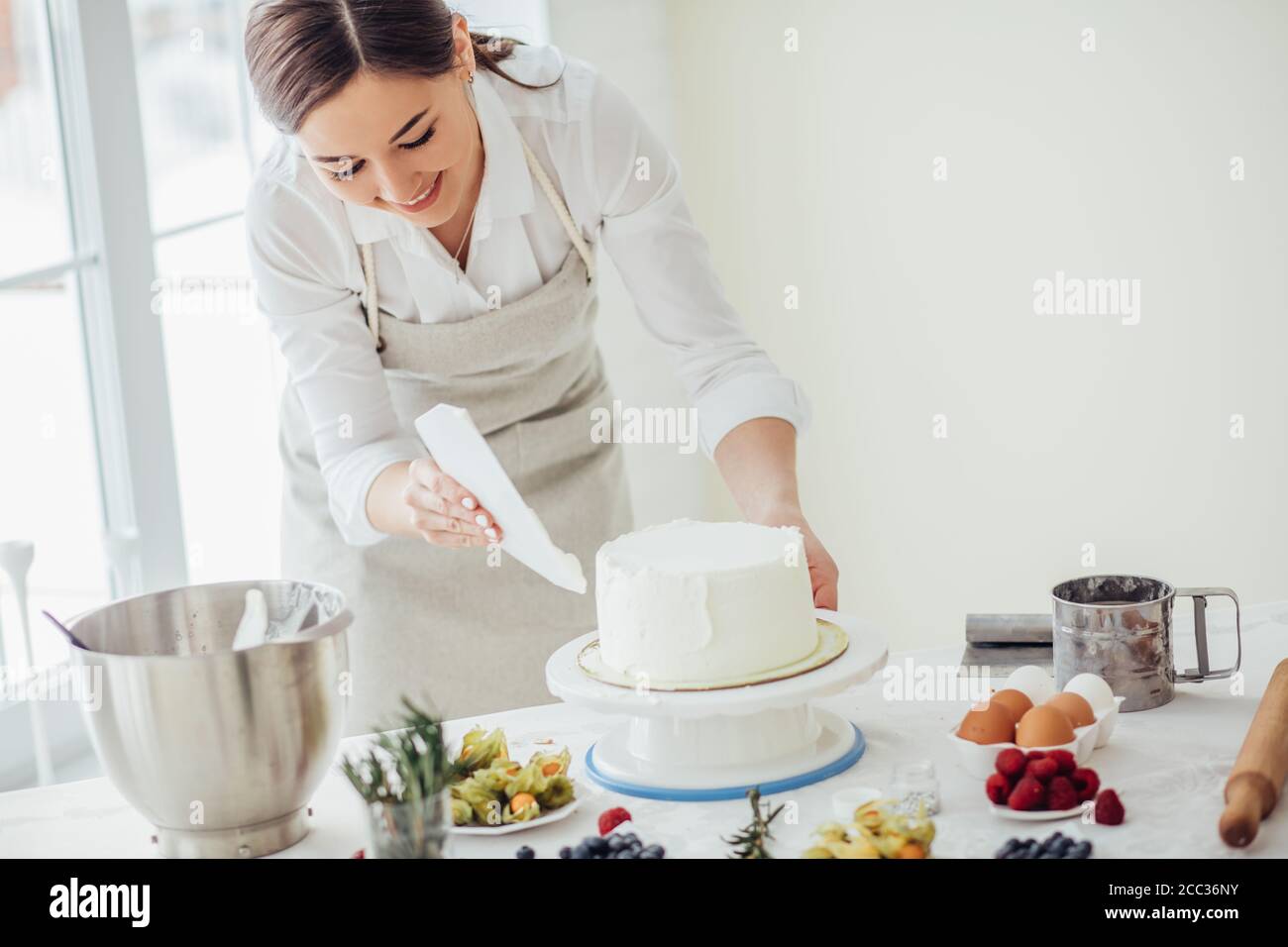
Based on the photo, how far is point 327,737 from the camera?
1.24 m

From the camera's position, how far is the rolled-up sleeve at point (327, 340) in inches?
72.6

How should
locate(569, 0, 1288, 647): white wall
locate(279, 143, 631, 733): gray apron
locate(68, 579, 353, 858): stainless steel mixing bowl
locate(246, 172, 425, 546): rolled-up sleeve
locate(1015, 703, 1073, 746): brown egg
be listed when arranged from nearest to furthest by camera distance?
locate(68, 579, 353, 858): stainless steel mixing bowl < locate(1015, 703, 1073, 746): brown egg < locate(246, 172, 425, 546): rolled-up sleeve < locate(279, 143, 631, 733): gray apron < locate(569, 0, 1288, 647): white wall

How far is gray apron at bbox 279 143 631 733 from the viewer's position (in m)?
2.06

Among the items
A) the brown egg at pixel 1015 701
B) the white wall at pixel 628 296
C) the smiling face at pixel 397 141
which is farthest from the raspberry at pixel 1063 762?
the white wall at pixel 628 296

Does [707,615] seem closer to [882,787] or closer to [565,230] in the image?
[882,787]

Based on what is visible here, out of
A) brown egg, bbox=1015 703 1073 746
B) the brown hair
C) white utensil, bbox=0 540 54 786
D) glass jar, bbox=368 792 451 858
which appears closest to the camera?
glass jar, bbox=368 792 451 858

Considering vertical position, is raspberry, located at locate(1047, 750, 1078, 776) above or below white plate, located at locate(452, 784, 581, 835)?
above

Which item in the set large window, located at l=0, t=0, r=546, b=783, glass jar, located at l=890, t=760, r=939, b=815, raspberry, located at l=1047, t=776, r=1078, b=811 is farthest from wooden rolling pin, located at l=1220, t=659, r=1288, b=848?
large window, located at l=0, t=0, r=546, b=783

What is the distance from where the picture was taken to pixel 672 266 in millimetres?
1889

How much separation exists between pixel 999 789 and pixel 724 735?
0.26 metres

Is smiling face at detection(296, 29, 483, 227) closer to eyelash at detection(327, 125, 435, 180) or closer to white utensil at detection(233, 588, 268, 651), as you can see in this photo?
eyelash at detection(327, 125, 435, 180)

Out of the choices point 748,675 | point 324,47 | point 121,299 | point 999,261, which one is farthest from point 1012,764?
point 999,261

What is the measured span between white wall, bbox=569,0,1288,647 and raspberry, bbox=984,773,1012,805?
2.22 meters

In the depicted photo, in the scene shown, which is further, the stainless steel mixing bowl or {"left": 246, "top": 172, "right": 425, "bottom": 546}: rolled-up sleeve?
{"left": 246, "top": 172, "right": 425, "bottom": 546}: rolled-up sleeve
